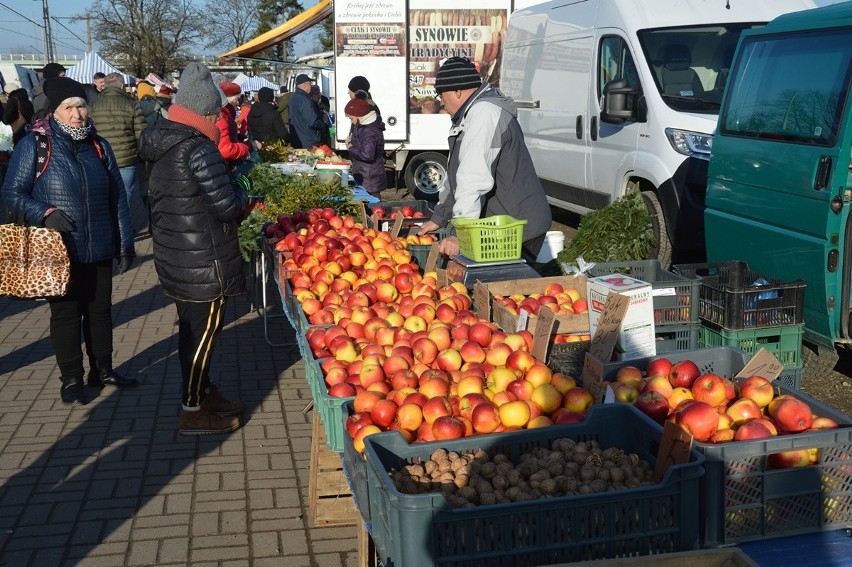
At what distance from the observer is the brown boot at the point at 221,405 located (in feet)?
19.7

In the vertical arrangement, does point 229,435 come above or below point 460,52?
below

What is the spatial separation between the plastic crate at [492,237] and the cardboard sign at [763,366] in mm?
1983

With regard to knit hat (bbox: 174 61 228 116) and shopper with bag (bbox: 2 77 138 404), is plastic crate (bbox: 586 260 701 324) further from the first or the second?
shopper with bag (bbox: 2 77 138 404)

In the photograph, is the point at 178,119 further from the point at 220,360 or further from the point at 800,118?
the point at 800,118

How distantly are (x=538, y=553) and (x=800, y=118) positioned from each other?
4.18 meters

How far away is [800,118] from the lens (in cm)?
580

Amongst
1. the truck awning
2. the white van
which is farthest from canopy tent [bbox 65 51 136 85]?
the white van

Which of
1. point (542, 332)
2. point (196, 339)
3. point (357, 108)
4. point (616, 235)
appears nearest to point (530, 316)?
point (542, 332)

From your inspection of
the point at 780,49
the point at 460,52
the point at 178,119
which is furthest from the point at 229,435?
the point at 460,52

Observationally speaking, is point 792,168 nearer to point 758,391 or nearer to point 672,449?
point 758,391

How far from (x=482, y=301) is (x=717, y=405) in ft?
5.41

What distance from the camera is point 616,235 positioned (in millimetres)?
8484

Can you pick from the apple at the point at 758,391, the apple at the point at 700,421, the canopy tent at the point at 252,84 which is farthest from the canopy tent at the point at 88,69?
the apple at the point at 700,421

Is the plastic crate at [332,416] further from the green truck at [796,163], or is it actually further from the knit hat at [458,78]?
the green truck at [796,163]
